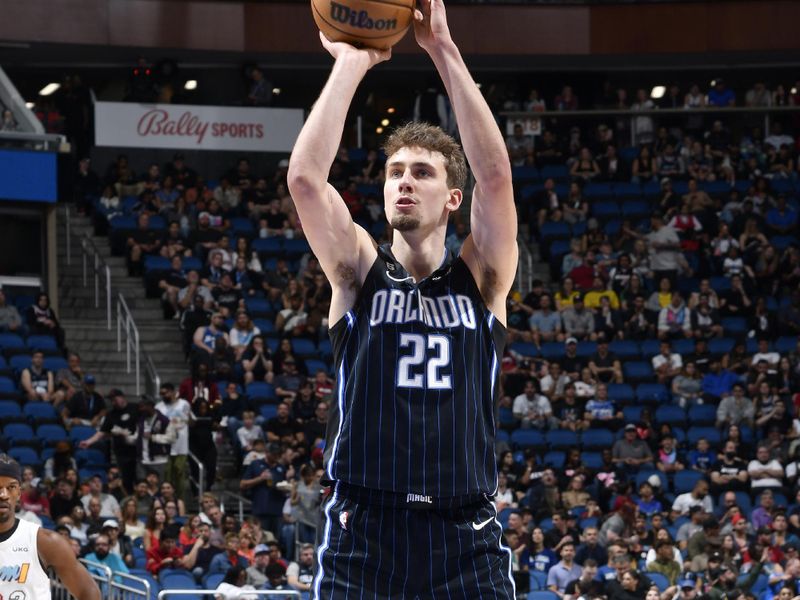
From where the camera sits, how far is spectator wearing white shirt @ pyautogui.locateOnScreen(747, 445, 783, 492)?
→ 2009cm

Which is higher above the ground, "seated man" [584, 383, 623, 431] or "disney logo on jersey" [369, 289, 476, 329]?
"disney logo on jersey" [369, 289, 476, 329]

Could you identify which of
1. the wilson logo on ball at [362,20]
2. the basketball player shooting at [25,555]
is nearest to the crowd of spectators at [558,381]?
the basketball player shooting at [25,555]

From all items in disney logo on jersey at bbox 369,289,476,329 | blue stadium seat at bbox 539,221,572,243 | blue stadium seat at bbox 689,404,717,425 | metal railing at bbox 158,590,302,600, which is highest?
blue stadium seat at bbox 539,221,572,243

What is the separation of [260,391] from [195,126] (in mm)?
7232

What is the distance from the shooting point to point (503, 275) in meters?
5.50

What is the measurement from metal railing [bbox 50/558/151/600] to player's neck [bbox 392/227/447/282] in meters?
9.16

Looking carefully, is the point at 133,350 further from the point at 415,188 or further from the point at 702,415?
the point at 415,188

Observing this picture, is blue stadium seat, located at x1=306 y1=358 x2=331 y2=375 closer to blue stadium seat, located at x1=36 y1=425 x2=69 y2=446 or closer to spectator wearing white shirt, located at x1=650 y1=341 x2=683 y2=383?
blue stadium seat, located at x1=36 y1=425 x2=69 y2=446

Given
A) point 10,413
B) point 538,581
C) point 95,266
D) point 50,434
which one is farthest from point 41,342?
point 538,581

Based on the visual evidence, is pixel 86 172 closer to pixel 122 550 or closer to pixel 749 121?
pixel 122 550

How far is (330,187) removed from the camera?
5.30 metres

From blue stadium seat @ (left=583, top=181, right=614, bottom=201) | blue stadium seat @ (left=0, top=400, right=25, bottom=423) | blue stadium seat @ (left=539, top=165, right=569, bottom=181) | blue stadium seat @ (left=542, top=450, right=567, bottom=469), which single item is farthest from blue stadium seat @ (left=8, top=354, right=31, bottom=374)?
blue stadium seat @ (left=583, top=181, right=614, bottom=201)

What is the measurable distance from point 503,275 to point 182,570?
10.9 metres

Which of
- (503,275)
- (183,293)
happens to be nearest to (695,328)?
(183,293)
